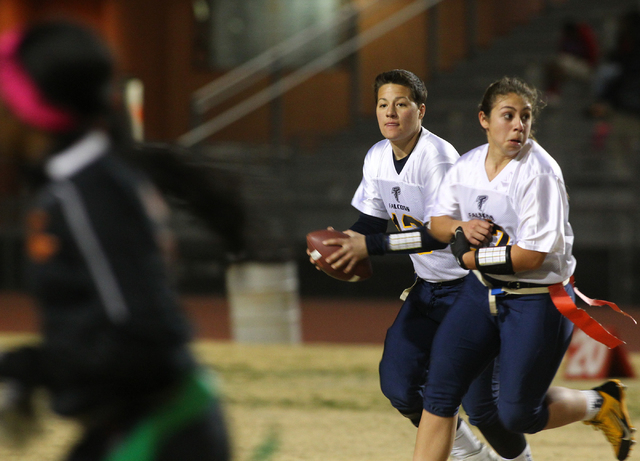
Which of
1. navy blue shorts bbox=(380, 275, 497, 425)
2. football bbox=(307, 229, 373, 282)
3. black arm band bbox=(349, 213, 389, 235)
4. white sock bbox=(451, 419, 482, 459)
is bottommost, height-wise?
white sock bbox=(451, 419, 482, 459)

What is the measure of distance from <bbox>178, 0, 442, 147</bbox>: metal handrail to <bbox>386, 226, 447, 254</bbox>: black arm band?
31.7 ft

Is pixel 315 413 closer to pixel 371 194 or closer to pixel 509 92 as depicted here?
pixel 371 194

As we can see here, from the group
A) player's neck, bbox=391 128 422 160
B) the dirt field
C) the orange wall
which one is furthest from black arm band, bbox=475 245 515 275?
the orange wall

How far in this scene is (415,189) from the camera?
167 inches

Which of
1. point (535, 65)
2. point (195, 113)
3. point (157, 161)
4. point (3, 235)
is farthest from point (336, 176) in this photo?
Result: point (157, 161)

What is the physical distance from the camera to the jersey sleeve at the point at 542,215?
3.75 metres

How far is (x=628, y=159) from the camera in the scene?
1109cm

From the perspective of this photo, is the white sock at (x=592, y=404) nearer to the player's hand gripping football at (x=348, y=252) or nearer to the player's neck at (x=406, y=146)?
the player's hand gripping football at (x=348, y=252)

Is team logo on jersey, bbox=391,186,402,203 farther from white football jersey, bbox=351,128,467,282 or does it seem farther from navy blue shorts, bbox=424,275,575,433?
navy blue shorts, bbox=424,275,575,433

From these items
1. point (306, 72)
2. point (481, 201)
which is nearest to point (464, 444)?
point (481, 201)

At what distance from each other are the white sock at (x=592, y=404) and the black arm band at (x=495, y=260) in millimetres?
1001

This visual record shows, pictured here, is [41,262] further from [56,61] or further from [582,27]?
[582,27]

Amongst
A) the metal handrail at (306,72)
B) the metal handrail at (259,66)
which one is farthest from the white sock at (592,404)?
the metal handrail at (259,66)

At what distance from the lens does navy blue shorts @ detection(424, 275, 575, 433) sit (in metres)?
3.91
